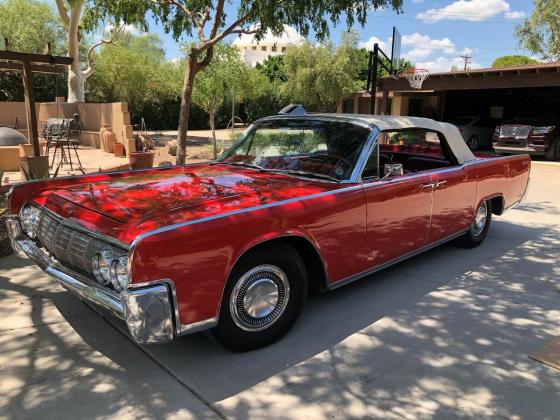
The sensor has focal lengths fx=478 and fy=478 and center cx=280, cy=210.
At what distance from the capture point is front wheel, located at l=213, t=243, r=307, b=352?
3.04m

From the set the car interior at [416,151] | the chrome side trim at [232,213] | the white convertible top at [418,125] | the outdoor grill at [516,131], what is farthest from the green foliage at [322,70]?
the chrome side trim at [232,213]

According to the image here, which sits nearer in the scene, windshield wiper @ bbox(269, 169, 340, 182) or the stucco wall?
windshield wiper @ bbox(269, 169, 340, 182)

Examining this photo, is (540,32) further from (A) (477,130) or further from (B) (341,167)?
(B) (341,167)

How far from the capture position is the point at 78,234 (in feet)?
9.86

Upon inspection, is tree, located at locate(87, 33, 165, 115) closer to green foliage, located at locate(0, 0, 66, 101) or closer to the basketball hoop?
green foliage, located at locate(0, 0, 66, 101)

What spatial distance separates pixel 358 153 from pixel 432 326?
1.51 metres

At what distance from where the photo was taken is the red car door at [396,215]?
3.88 meters

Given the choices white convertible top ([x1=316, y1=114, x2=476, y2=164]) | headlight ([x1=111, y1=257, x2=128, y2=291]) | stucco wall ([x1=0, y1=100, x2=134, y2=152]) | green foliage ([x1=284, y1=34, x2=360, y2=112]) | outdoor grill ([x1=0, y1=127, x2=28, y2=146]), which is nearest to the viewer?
headlight ([x1=111, y1=257, x2=128, y2=291])

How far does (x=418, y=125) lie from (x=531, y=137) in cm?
1575

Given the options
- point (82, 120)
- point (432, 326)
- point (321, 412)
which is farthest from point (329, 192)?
point (82, 120)

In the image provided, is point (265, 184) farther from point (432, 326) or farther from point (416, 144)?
point (416, 144)

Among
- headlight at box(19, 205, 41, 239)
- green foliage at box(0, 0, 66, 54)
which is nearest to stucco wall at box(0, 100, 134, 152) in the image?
green foliage at box(0, 0, 66, 54)

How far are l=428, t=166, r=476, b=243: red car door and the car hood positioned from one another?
1.38m

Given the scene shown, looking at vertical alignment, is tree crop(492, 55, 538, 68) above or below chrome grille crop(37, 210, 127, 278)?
above
